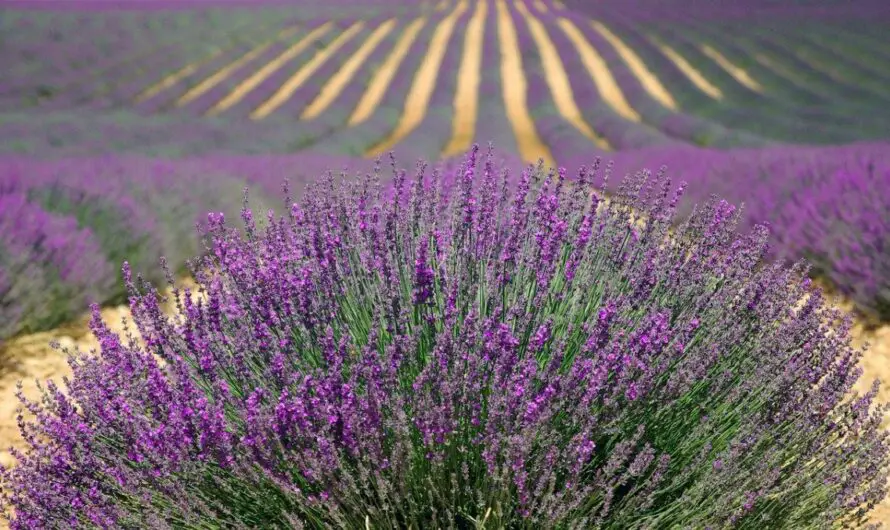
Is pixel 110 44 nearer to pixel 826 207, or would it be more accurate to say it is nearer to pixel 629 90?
pixel 629 90

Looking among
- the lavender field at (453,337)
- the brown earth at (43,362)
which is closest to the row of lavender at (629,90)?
the lavender field at (453,337)

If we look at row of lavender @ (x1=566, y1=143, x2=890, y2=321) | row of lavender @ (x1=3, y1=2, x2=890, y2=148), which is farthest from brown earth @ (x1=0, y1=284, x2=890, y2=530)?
row of lavender @ (x1=3, y1=2, x2=890, y2=148)

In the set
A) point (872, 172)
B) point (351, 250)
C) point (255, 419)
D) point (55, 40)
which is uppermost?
point (55, 40)

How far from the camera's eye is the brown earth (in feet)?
10.6

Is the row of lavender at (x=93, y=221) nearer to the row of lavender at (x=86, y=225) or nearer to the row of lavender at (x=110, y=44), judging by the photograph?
the row of lavender at (x=86, y=225)

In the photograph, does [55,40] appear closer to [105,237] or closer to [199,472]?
[105,237]

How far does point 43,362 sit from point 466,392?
304cm

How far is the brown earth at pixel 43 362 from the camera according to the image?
3221 mm

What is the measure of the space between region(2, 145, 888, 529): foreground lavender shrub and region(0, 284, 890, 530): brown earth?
1344 mm

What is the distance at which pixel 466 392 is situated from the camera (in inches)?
68.0

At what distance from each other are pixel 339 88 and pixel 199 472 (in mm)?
21053

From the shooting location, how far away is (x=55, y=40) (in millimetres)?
23375

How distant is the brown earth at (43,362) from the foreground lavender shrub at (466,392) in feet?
4.41

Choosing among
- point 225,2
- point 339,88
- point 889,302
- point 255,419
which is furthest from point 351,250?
point 225,2
